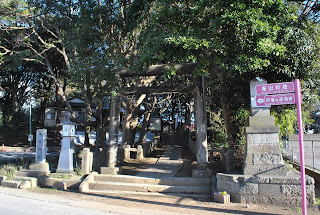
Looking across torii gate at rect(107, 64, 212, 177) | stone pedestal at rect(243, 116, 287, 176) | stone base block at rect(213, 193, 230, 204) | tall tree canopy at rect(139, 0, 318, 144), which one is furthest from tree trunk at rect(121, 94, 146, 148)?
stone pedestal at rect(243, 116, 287, 176)

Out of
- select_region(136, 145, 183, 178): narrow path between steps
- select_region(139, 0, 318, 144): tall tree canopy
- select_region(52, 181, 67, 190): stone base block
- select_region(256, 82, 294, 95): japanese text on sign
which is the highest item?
select_region(139, 0, 318, 144): tall tree canopy

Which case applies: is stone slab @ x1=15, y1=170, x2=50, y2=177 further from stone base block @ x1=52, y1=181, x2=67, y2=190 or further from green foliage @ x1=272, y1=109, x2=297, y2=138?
green foliage @ x1=272, y1=109, x2=297, y2=138

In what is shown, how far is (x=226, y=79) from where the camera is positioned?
9445 mm

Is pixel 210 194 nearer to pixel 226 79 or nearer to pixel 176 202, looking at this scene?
pixel 176 202

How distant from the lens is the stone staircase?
8.46 metres

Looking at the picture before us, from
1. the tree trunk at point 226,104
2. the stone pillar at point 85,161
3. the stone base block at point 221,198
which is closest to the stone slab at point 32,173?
the stone pillar at point 85,161

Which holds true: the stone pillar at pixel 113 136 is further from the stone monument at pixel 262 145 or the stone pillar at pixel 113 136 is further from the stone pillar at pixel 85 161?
the stone monument at pixel 262 145

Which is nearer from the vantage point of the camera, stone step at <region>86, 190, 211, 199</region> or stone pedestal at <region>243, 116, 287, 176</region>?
stone pedestal at <region>243, 116, 287, 176</region>

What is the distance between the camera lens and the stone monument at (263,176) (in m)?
6.72

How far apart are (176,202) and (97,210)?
2.35m

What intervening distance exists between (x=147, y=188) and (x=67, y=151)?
4230 mm

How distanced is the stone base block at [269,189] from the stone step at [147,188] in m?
1.38

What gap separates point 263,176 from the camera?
276 inches

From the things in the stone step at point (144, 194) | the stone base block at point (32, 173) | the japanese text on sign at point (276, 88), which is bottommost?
the stone step at point (144, 194)
